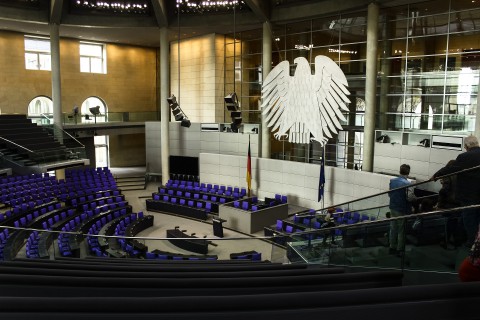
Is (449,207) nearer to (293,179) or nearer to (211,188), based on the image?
(293,179)

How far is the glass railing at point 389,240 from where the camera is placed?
12.1 ft

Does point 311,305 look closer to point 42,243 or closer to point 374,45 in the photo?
point 42,243

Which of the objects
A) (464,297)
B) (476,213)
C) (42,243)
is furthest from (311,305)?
(42,243)

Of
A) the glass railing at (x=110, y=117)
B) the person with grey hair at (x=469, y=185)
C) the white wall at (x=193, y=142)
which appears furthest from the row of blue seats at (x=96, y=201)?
the person with grey hair at (x=469, y=185)

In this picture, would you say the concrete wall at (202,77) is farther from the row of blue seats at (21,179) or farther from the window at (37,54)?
the row of blue seats at (21,179)

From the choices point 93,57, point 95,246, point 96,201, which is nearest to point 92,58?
point 93,57

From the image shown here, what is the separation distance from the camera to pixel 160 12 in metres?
21.7

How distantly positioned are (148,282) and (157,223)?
15346mm

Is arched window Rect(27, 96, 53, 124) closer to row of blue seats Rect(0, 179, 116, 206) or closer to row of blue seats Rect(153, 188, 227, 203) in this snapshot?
row of blue seats Rect(0, 179, 116, 206)

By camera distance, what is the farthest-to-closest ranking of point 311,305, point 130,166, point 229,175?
point 130,166, point 229,175, point 311,305

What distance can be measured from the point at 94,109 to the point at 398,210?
2325 cm

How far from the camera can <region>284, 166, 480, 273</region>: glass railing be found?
3.69 m

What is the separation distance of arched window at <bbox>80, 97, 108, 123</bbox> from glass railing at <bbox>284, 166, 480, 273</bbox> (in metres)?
20.9

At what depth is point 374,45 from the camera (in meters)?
16.3
